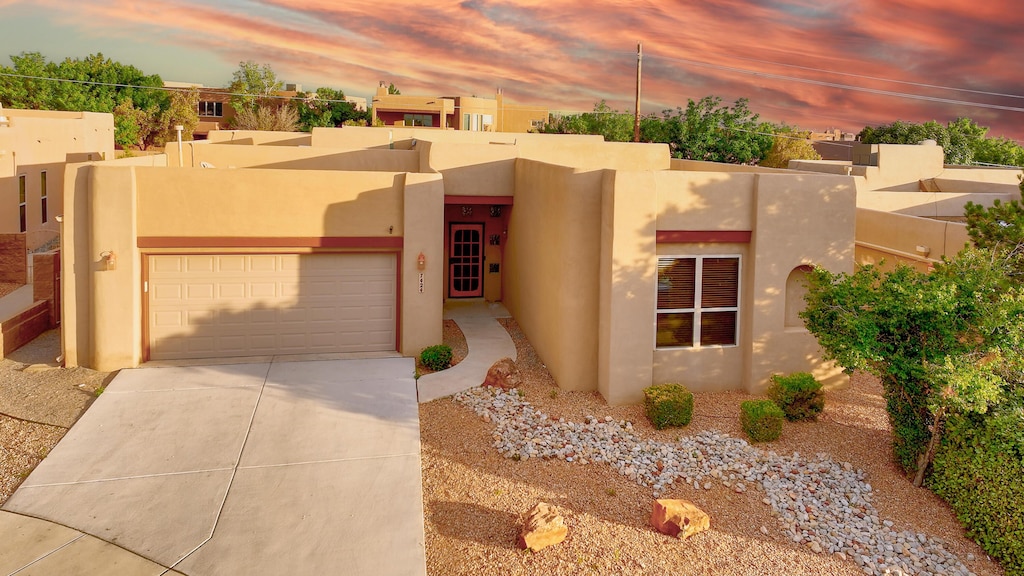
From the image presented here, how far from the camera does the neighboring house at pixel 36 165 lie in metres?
22.5

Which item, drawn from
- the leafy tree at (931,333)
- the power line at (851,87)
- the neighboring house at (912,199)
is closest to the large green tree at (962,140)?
the power line at (851,87)

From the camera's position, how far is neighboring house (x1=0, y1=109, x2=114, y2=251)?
74.0 ft

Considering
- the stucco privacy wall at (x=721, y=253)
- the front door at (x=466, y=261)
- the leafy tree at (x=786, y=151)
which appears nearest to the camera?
the stucco privacy wall at (x=721, y=253)

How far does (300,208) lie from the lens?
13.6m

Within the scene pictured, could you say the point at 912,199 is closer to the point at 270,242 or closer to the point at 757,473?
the point at 757,473

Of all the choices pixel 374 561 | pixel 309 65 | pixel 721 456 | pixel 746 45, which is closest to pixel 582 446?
pixel 721 456

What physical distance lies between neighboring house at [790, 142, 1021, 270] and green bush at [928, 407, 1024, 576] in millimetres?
2504

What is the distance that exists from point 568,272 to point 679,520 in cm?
527

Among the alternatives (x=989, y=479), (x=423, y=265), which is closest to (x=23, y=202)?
(x=423, y=265)

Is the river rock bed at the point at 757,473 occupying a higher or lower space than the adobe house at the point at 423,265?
lower

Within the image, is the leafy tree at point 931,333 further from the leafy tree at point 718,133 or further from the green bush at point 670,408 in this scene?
the leafy tree at point 718,133

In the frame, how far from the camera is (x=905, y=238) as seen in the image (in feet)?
48.6

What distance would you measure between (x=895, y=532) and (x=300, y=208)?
1133 cm

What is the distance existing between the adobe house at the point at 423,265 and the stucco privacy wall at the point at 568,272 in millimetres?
36
